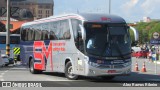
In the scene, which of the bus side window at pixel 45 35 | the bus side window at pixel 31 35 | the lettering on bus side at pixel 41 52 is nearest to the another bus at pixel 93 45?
the lettering on bus side at pixel 41 52

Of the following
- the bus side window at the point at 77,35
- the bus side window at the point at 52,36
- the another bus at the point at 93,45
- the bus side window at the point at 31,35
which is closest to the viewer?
the another bus at the point at 93,45

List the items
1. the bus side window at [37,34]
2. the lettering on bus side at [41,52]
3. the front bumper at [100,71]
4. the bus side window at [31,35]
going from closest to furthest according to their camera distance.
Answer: the front bumper at [100,71] → the lettering on bus side at [41,52] → the bus side window at [37,34] → the bus side window at [31,35]

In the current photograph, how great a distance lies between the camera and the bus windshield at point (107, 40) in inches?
769

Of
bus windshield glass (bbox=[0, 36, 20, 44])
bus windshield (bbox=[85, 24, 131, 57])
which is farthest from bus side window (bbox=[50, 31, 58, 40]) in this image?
bus windshield glass (bbox=[0, 36, 20, 44])

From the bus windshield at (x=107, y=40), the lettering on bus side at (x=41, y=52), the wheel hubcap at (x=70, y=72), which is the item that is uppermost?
the bus windshield at (x=107, y=40)

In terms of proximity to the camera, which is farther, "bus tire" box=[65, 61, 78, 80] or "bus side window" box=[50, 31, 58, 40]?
"bus side window" box=[50, 31, 58, 40]

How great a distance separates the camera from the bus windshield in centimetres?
1953

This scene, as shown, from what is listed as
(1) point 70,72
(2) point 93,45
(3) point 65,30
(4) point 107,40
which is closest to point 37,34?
(3) point 65,30

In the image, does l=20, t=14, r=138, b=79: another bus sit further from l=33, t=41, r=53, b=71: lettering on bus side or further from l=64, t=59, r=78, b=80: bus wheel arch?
l=33, t=41, r=53, b=71: lettering on bus side

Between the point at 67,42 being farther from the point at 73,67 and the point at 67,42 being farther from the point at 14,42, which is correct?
the point at 14,42

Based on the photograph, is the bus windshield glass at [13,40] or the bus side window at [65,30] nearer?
the bus side window at [65,30]

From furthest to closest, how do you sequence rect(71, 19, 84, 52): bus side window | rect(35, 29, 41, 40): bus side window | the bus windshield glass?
the bus windshield glass
rect(35, 29, 41, 40): bus side window
rect(71, 19, 84, 52): bus side window

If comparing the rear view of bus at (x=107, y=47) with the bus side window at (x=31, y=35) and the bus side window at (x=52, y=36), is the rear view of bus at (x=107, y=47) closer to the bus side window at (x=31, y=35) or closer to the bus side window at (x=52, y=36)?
the bus side window at (x=52, y=36)

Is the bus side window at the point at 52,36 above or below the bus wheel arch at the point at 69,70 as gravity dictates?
above
